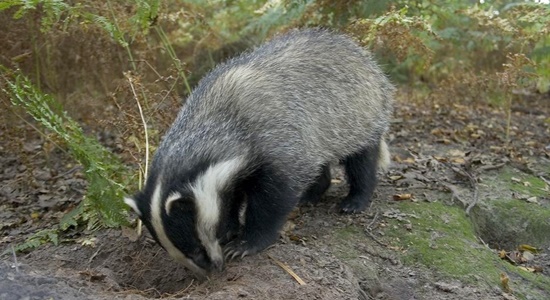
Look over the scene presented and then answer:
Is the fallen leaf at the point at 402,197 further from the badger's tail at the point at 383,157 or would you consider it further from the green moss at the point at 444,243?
the badger's tail at the point at 383,157

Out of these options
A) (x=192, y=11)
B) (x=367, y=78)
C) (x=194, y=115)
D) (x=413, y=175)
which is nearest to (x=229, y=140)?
(x=194, y=115)

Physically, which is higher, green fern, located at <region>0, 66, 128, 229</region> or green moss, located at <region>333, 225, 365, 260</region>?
green fern, located at <region>0, 66, 128, 229</region>

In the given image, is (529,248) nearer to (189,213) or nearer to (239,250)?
(239,250)

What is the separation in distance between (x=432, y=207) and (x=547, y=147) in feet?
10.3

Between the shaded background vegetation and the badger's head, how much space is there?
1.06 meters

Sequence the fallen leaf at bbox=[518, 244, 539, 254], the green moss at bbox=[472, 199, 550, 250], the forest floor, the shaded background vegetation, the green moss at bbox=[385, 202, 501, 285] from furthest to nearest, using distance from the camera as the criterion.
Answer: the green moss at bbox=[472, 199, 550, 250]
the fallen leaf at bbox=[518, 244, 539, 254]
the shaded background vegetation
the green moss at bbox=[385, 202, 501, 285]
the forest floor

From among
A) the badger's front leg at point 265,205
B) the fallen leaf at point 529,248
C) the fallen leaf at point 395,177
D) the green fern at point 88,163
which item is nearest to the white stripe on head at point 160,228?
the badger's front leg at point 265,205

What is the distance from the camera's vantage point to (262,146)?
16.2ft

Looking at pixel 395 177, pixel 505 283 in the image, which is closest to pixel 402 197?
pixel 395 177

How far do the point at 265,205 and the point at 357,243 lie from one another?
94cm

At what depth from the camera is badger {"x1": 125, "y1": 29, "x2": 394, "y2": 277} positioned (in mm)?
4293

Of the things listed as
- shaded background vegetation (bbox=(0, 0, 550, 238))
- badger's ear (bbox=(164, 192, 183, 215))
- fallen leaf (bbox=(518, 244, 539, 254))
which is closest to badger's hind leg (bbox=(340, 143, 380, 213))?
shaded background vegetation (bbox=(0, 0, 550, 238))

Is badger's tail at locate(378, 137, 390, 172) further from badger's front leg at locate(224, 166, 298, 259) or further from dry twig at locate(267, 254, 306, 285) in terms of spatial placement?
dry twig at locate(267, 254, 306, 285)

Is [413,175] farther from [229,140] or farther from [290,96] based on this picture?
[229,140]
